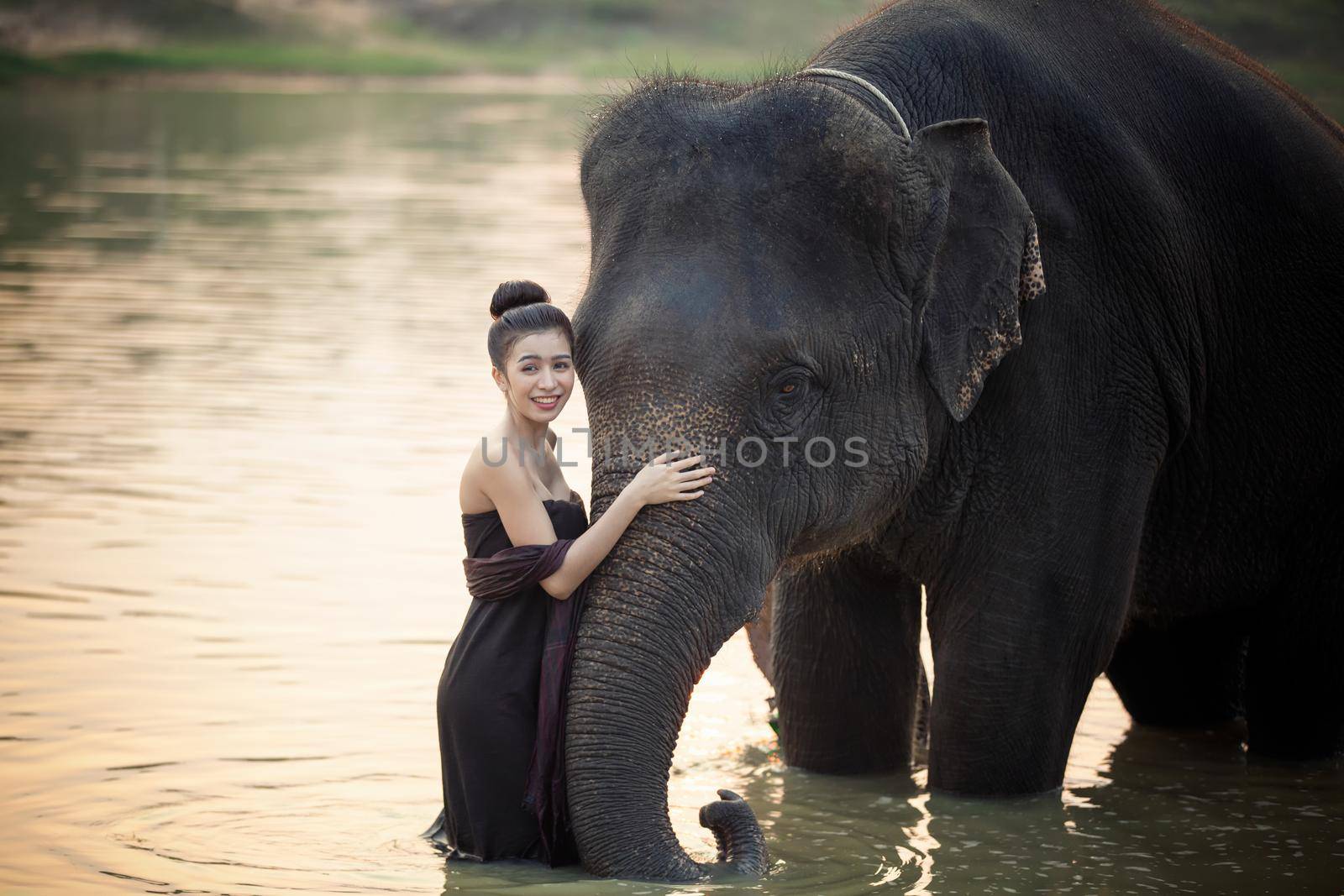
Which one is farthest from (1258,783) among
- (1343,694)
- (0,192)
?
(0,192)

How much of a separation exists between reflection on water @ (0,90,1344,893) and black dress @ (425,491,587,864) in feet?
0.44

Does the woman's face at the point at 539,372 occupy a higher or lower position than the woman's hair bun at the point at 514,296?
lower

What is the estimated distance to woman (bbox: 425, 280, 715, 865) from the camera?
16.7ft

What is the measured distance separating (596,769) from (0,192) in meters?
23.3

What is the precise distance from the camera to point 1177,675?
7730 mm

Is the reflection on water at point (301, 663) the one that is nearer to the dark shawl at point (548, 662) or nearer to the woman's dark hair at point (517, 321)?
the dark shawl at point (548, 662)

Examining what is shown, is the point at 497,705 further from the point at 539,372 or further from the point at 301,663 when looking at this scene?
the point at 301,663

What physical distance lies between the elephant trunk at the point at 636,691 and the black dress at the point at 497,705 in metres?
0.37

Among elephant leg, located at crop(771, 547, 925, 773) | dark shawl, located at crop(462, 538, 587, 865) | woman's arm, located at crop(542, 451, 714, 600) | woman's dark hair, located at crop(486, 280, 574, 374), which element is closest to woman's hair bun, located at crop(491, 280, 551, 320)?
woman's dark hair, located at crop(486, 280, 574, 374)

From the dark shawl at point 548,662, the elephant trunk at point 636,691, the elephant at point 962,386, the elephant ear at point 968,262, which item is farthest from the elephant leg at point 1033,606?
the dark shawl at point 548,662

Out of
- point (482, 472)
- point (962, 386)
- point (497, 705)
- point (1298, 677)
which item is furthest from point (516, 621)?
point (1298, 677)

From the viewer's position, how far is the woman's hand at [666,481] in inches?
190

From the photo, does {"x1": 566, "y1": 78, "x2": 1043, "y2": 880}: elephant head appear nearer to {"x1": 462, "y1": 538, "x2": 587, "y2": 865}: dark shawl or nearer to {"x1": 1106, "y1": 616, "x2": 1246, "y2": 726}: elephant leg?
{"x1": 462, "y1": 538, "x2": 587, "y2": 865}: dark shawl

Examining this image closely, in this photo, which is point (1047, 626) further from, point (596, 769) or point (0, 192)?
point (0, 192)
